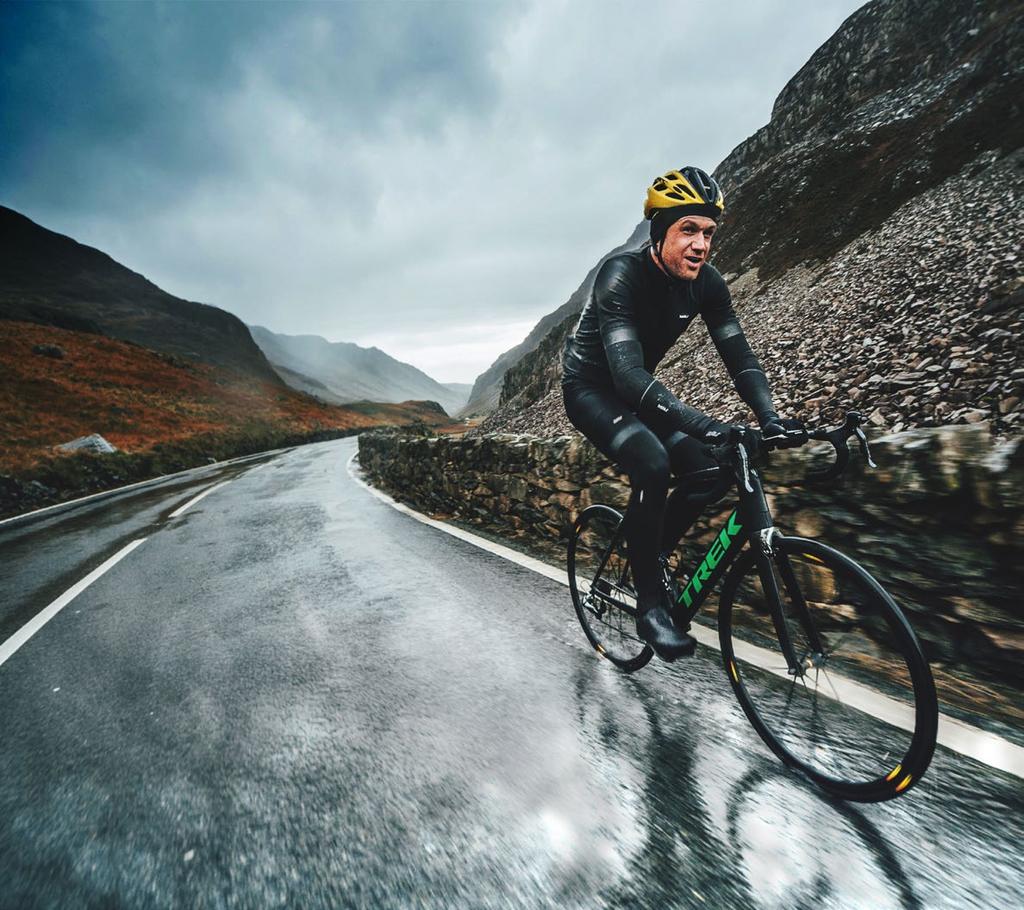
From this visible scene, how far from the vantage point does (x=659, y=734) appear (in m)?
1.95

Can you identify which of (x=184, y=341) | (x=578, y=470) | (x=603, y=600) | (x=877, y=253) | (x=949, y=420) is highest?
(x=184, y=341)

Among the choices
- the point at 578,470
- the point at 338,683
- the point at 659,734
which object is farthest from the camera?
the point at 578,470

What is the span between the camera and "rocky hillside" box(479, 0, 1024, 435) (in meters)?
8.06

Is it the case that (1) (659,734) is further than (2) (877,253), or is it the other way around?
(2) (877,253)

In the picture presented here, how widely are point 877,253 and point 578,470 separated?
1625cm

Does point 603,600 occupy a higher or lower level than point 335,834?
higher

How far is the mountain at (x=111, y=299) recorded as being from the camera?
76.5m

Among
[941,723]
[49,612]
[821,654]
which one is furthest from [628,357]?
[49,612]

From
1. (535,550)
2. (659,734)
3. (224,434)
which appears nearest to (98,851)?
(659,734)

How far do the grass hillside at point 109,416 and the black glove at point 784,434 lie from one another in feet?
54.6

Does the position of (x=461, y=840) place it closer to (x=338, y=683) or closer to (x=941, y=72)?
(x=338, y=683)

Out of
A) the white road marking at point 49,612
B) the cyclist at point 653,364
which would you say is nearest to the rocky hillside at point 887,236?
the cyclist at point 653,364

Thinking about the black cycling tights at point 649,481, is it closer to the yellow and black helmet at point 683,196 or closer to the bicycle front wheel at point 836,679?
the bicycle front wheel at point 836,679

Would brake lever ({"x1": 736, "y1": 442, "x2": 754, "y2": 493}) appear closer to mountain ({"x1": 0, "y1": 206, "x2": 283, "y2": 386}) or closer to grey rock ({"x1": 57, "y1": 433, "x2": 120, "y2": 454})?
grey rock ({"x1": 57, "y1": 433, "x2": 120, "y2": 454})
